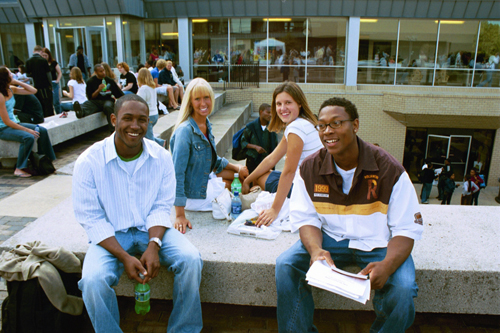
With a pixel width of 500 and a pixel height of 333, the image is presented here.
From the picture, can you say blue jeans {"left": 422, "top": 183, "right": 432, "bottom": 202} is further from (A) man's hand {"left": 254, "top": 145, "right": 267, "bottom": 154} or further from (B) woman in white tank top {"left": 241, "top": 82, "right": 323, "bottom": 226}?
(B) woman in white tank top {"left": 241, "top": 82, "right": 323, "bottom": 226}

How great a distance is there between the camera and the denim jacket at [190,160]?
3.37 metres

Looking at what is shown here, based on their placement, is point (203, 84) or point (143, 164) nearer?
point (143, 164)

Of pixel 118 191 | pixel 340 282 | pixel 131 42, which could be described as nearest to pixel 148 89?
pixel 118 191

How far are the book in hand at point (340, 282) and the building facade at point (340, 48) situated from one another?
14.7m

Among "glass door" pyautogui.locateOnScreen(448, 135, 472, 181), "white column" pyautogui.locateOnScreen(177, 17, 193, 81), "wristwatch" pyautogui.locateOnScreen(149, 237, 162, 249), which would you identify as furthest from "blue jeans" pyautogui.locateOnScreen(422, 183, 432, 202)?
"wristwatch" pyautogui.locateOnScreen(149, 237, 162, 249)

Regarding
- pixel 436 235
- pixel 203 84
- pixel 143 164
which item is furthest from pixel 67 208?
pixel 436 235

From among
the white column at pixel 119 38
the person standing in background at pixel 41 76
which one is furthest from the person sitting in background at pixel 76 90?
the white column at pixel 119 38

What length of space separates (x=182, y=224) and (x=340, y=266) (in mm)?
1348

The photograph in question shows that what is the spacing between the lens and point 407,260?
2430mm

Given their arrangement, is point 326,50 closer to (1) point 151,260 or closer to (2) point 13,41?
(2) point 13,41

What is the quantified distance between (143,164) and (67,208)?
1432 millimetres

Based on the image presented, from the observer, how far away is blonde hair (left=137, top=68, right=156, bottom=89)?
7.78 m

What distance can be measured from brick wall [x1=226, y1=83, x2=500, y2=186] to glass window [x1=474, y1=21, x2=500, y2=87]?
1.85 ft

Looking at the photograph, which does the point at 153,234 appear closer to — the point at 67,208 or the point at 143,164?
the point at 143,164
